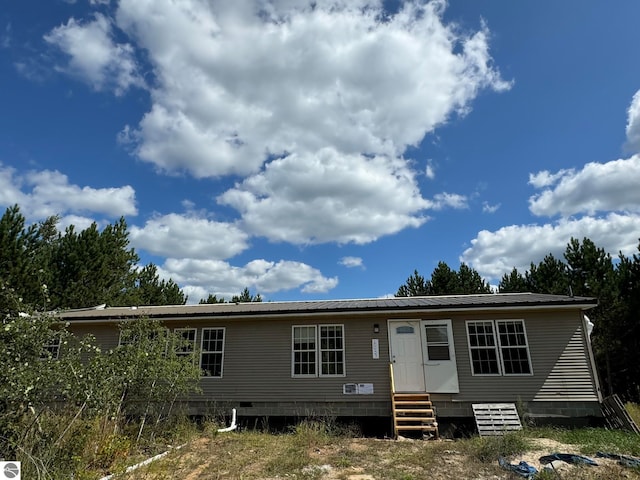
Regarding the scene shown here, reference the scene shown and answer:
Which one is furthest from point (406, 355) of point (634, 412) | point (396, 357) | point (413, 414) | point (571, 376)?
point (634, 412)

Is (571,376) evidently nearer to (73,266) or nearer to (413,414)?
(413,414)

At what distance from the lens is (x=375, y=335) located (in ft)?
38.3

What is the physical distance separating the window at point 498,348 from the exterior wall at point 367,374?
0.16m

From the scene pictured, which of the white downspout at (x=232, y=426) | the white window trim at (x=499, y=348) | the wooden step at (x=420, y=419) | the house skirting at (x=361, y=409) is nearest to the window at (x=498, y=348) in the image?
the white window trim at (x=499, y=348)

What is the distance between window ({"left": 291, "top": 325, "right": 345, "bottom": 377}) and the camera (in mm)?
11664

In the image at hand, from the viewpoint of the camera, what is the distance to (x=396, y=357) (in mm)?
11391

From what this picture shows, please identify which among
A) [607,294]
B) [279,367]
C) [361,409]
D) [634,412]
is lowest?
[634,412]

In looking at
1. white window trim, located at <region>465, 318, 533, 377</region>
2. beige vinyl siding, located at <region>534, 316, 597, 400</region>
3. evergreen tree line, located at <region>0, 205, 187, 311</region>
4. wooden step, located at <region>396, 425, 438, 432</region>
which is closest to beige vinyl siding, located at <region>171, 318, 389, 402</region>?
wooden step, located at <region>396, 425, 438, 432</region>

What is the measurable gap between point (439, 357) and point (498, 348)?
1.56m

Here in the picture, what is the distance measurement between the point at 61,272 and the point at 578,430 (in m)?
22.9

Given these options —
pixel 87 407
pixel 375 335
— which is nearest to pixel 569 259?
pixel 375 335

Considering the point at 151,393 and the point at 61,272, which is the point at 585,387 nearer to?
the point at 151,393

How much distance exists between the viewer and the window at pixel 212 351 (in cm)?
1217

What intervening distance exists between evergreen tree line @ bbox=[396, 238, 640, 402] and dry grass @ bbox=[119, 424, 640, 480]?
15.4 meters
